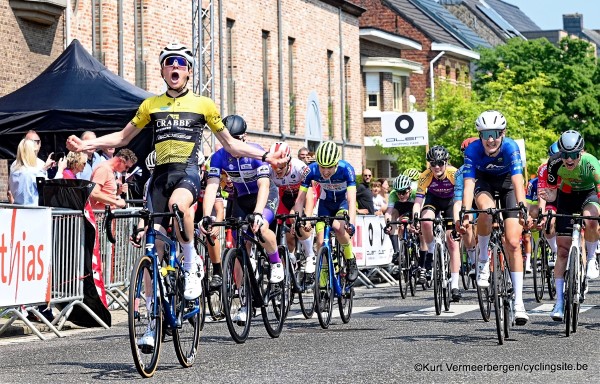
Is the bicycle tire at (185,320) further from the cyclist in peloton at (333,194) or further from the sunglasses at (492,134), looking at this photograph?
the cyclist in peloton at (333,194)

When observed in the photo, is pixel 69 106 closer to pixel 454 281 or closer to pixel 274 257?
pixel 454 281

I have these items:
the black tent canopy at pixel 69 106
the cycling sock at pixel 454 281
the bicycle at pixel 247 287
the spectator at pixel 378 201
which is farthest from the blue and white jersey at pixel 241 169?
the spectator at pixel 378 201

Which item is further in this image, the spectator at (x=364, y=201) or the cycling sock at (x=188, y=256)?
the spectator at (x=364, y=201)

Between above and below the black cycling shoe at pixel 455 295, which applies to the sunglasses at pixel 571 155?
above

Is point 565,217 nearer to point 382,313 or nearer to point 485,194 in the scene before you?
point 485,194

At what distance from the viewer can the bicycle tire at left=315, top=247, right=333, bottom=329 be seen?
14.3m

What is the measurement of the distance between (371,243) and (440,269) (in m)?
7.79

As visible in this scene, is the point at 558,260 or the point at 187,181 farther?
the point at 558,260

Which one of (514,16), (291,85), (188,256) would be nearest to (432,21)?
(291,85)

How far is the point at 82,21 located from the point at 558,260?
17997 mm

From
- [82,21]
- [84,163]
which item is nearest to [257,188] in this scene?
[84,163]

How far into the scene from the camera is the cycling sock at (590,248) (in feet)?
48.0

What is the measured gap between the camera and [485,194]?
1352cm

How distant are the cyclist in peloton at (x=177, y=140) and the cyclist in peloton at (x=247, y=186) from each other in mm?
1732
